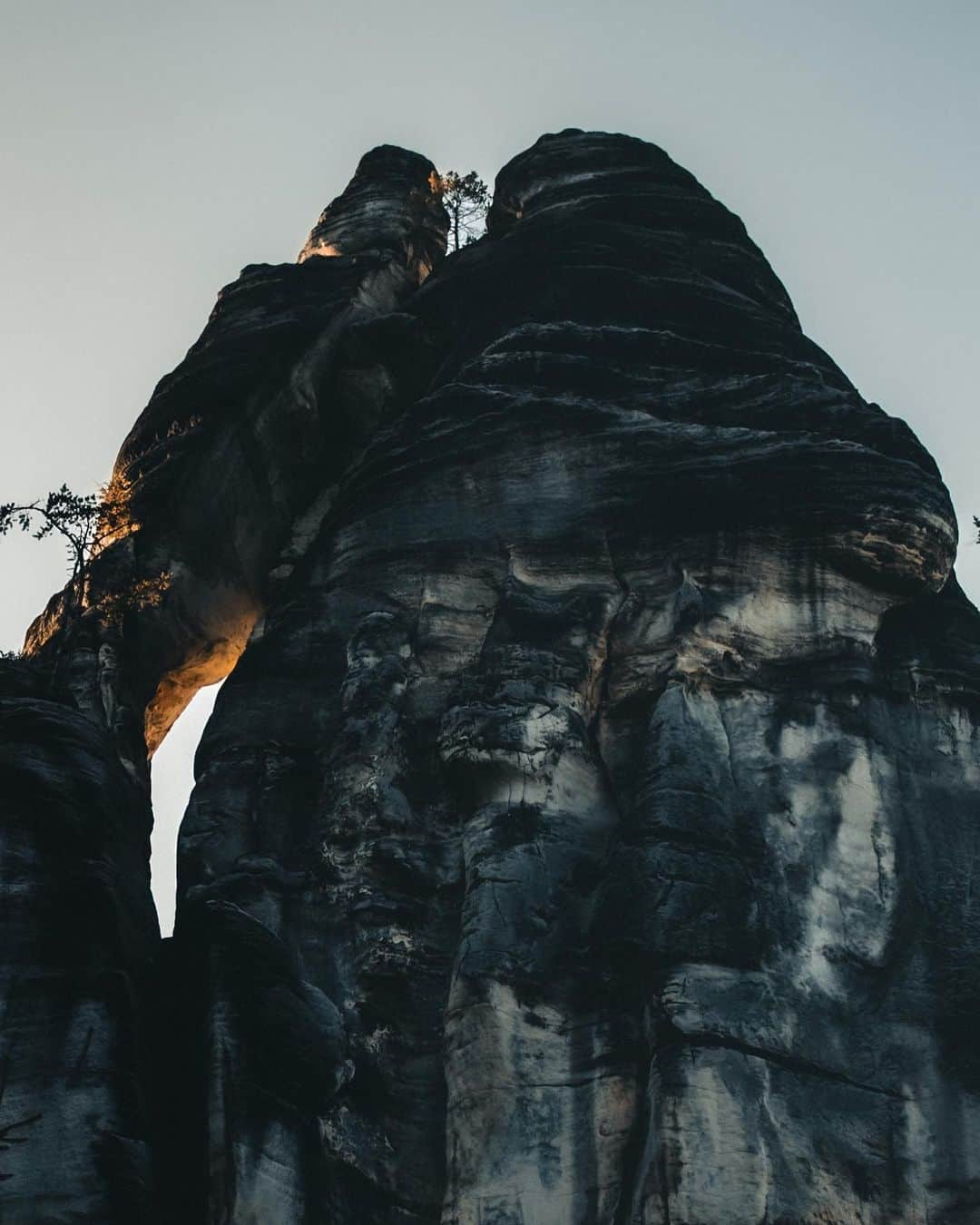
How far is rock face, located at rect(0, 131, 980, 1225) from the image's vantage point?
2728 centimetres

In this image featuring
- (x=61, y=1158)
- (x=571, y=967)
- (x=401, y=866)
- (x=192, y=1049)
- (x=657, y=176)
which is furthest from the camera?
(x=657, y=176)

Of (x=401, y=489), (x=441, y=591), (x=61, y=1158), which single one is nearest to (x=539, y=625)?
(x=441, y=591)

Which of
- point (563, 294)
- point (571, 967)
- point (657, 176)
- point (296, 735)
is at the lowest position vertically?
point (571, 967)

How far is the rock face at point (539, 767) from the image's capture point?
2728 centimetres

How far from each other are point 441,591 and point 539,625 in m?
2.20

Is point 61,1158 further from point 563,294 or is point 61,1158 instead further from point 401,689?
point 563,294

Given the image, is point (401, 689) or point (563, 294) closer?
point (401, 689)

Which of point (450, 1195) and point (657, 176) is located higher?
point (657, 176)

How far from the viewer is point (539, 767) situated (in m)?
33.1

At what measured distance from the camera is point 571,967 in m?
31.0

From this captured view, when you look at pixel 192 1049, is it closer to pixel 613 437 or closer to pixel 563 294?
pixel 613 437

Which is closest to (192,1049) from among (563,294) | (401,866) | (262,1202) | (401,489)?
(262,1202)

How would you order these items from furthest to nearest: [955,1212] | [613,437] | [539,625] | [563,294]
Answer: [563,294] → [613,437] → [539,625] → [955,1212]

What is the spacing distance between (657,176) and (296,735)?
53.5ft
